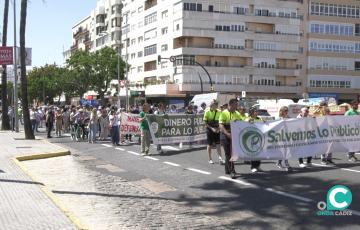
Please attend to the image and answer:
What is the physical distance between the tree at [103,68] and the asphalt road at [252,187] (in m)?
59.0

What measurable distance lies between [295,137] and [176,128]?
22.6ft

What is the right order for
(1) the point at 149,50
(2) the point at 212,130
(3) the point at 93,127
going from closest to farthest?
(2) the point at 212,130 → (3) the point at 93,127 → (1) the point at 149,50

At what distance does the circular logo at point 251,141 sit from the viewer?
43.7 feet

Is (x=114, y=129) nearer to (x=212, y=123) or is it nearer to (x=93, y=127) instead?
(x=93, y=127)

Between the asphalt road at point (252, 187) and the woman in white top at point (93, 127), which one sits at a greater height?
the woman in white top at point (93, 127)

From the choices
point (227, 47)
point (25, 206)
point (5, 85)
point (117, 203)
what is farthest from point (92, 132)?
point (227, 47)

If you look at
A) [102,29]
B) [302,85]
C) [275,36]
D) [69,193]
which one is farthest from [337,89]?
[69,193]

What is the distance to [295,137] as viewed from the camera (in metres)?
14.2

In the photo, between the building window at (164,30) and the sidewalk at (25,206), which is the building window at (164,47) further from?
the sidewalk at (25,206)

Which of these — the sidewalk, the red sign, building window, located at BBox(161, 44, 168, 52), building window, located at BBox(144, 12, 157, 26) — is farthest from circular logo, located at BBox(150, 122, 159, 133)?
building window, located at BBox(144, 12, 157, 26)

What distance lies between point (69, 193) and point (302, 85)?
72163 millimetres

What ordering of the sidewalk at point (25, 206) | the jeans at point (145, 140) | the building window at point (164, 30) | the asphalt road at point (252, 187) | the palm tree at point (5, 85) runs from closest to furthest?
the sidewalk at point (25, 206) < the asphalt road at point (252, 187) < the jeans at point (145, 140) < the palm tree at point (5, 85) < the building window at point (164, 30)

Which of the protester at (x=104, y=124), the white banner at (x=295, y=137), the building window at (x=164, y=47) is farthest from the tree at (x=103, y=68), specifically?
the white banner at (x=295, y=137)

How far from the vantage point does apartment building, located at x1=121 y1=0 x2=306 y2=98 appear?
71.1 m
